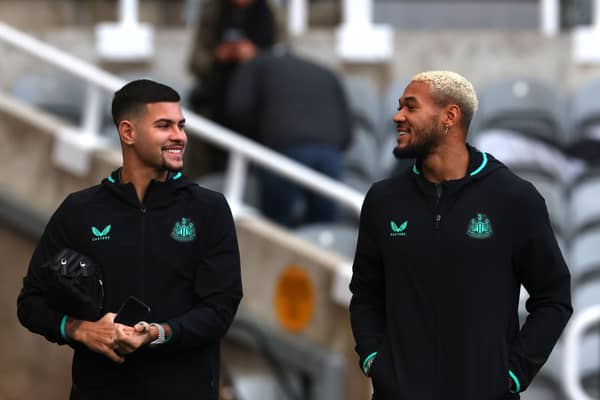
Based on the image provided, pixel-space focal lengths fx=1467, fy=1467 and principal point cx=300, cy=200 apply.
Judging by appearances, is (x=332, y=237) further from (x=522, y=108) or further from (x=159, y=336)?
(x=159, y=336)

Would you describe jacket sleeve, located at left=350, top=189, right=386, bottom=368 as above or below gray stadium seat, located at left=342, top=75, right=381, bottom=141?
above

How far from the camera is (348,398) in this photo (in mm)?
7281

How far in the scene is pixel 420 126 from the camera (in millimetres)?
4199

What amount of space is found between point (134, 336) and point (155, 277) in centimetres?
23

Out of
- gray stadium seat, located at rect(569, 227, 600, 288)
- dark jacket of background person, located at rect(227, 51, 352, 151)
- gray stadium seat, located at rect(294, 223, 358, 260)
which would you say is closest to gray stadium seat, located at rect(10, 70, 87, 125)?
dark jacket of background person, located at rect(227, 51, 352, 151)

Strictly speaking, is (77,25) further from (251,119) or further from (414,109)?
(414,109)

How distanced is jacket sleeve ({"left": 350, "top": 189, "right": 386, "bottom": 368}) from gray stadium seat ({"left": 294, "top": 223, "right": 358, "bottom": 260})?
337cm

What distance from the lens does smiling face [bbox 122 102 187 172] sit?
4367 millimetres

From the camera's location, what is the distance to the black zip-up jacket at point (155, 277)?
Result: 4340 millimetres

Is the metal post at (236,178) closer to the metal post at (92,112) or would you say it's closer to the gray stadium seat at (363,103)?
the metal post at (92,112)

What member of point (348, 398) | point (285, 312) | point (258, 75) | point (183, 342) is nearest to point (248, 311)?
point (285, 312)

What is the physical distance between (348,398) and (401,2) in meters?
4.48

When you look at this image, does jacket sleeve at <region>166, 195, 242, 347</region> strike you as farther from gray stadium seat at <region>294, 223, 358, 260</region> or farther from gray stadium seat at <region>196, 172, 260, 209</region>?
gray stadium seat at <region>196, 172, 260, 209</region>

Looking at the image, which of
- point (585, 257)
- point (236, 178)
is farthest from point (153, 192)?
point (585, 257)
